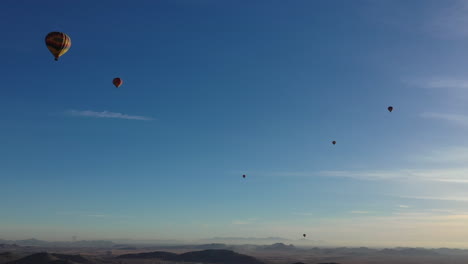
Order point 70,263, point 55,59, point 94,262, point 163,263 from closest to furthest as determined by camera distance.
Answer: point 55,59
point 70,263
point 94,262
point 163,263

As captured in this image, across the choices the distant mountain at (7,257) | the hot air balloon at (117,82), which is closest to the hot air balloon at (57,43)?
the hot air balloon at (117,82)

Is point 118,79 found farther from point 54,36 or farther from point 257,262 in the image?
point 257,262

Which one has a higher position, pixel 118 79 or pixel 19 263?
pixel 118 79

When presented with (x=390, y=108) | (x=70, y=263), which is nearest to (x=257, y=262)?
(x=70, y=263)

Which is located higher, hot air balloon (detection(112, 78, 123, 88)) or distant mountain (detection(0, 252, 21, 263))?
hot air balloon (detection(112, 78, 123, 88))

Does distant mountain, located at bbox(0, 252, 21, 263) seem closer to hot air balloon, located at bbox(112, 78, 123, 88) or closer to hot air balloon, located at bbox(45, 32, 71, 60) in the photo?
hot air balloon, located at bbox(112, 78, 123, 88)

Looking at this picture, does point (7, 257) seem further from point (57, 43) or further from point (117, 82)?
point (57, 43)

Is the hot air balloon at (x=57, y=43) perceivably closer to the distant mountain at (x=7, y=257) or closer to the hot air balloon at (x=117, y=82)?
the hot air balloon at (x=117, y=82)

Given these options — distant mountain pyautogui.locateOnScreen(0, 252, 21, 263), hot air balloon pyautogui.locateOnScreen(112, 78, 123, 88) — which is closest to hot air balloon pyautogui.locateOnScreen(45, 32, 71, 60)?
hot air balloon pyautogui.locateOnScreen(112, 78, 123, 88)

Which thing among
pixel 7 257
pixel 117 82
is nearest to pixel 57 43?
pixel 117 82
